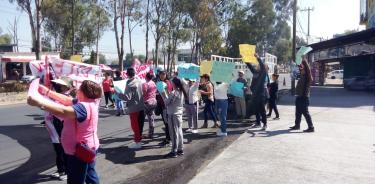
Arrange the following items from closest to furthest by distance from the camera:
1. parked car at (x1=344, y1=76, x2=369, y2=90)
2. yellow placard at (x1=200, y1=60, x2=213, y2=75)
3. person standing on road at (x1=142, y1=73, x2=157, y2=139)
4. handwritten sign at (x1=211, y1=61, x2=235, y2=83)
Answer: person standing on road at (x1=142, y1=73, x2=157, y2=139) → handwritten sign at (x1=211, y1=61, x2=235, y2=83) → yellow placard at (x1=200, y1=60, x2=213, y2=75) → parked car at (x1=344, y1=76, x2=369, y2=90)

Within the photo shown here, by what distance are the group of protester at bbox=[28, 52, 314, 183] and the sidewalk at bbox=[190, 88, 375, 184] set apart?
2.96 feet

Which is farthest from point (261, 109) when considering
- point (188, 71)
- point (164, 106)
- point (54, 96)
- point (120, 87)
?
point (54, 96)

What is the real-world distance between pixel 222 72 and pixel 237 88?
6.44ft

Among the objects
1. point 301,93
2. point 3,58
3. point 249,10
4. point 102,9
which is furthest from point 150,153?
point 249,10

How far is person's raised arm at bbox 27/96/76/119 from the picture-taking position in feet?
11.6

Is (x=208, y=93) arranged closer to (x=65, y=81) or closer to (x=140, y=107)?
(x=140, y=107)

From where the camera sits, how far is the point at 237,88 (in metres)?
11.9

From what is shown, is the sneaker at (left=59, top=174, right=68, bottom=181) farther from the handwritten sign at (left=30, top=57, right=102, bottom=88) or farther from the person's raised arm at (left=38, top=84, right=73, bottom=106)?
the person's raised arm at (left=38, top=84, right=73, bottom=106)

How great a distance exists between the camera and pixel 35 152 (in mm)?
8648

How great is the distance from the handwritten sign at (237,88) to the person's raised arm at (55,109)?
26.6 ft

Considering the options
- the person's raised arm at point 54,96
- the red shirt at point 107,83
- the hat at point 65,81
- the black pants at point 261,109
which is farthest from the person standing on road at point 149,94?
the red shirt at point 107,83

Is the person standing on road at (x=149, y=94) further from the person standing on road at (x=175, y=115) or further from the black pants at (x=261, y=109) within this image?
the black pants at (x=261, y=109)

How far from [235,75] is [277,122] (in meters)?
1.82

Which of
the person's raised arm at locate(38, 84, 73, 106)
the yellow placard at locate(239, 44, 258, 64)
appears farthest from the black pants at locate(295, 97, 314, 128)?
the person's raised arm at locate(38, 84, 73, 106)
